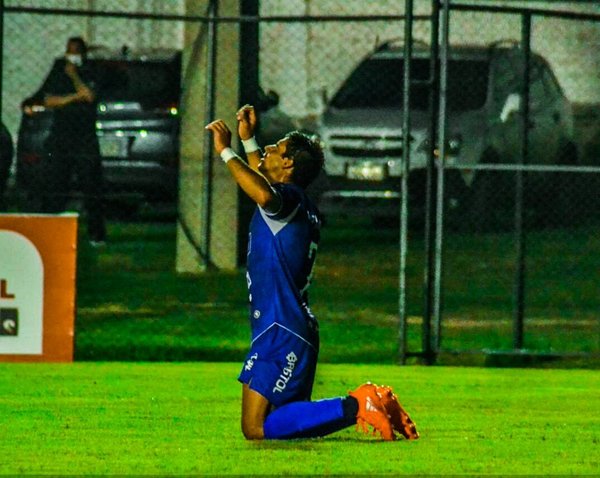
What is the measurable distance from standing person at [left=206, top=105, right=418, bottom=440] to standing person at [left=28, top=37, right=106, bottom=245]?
696 centimetres

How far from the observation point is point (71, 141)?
51.9ft

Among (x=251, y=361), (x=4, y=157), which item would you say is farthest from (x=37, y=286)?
(x=251, y=361)

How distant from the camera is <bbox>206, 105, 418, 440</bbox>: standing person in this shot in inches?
325

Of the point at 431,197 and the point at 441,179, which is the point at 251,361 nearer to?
the point at 441,179

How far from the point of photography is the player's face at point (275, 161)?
851 centimetres

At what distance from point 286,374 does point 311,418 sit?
251 millimetres

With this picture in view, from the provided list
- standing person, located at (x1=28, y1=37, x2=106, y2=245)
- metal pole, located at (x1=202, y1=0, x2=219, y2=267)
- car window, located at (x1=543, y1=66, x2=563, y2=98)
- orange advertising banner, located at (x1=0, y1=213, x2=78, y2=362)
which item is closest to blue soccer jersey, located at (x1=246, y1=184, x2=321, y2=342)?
orange advertising banner, located at (x1=0, y1=213, x2=78, y2=362)

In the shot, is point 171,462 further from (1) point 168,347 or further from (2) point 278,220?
(1) point 168,347

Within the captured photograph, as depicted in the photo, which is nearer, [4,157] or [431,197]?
[431,197]

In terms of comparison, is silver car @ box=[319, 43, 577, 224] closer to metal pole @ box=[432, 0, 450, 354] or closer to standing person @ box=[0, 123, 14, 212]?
standing person @ box=[0, 123, 14, 212]

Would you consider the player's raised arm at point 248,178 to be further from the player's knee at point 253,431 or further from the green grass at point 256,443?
the green grass at point 256,443

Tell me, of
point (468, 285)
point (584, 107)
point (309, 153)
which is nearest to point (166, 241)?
point (468, 285)

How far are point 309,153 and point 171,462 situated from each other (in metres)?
1.67

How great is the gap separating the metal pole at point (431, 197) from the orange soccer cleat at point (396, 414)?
14.5ft
